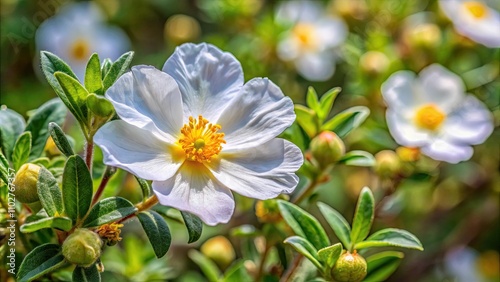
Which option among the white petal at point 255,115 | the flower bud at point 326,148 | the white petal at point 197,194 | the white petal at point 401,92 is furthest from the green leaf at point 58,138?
the white petal at point 401,92

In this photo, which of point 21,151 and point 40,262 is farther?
point 21,151

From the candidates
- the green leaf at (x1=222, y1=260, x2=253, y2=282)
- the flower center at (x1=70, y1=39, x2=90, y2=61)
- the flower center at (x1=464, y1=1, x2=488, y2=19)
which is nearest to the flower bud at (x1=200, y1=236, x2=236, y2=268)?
the green leaf at (x1=222, y1=260, x2=253, y2=282)

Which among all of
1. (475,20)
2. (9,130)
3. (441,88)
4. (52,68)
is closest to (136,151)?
(52,68)

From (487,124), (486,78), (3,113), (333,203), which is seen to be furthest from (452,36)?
(3,113)

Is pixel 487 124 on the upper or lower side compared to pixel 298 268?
lower

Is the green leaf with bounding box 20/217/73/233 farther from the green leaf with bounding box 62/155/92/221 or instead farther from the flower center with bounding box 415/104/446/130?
the flower center with bounding box 415/104/446/130

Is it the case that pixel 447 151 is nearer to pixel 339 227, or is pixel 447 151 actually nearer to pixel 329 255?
pixel 339 227

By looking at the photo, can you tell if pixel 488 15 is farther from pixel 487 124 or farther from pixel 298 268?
pixel 298 268
